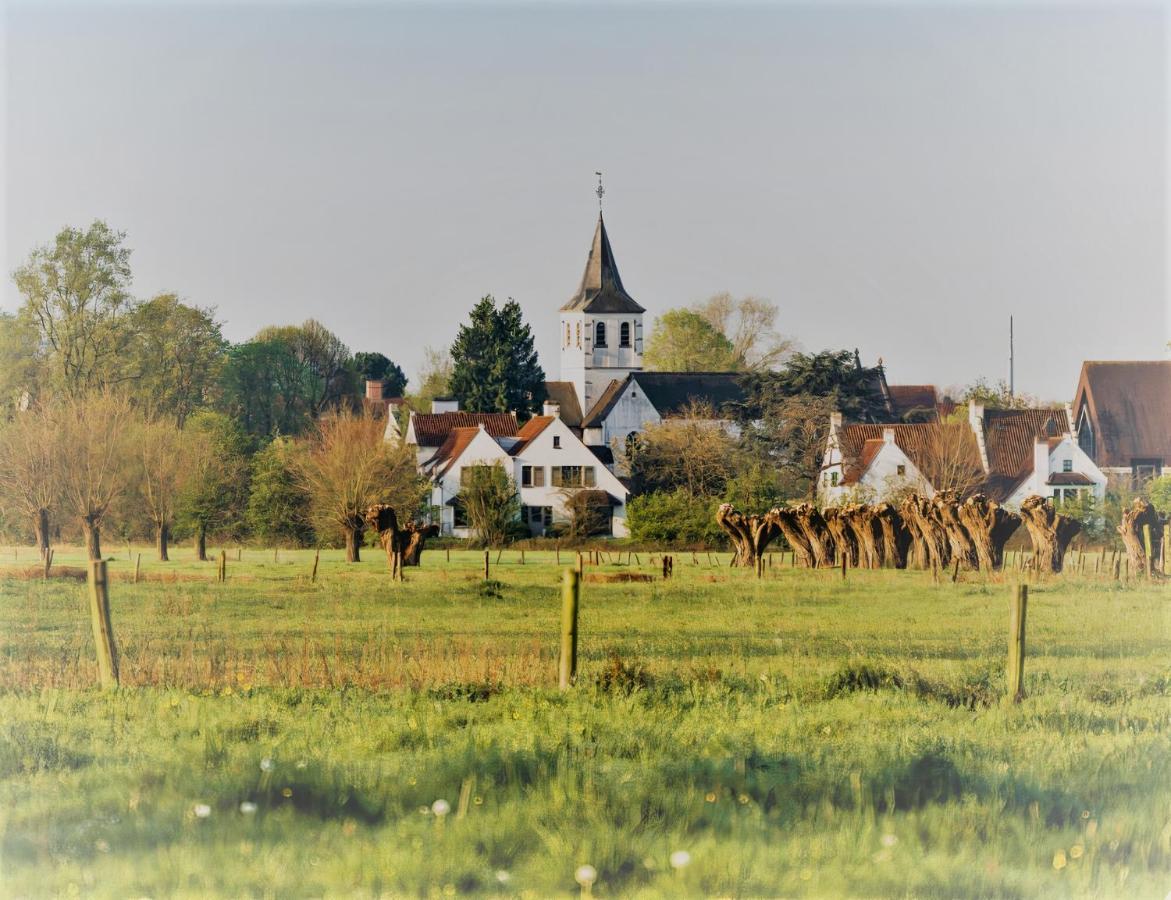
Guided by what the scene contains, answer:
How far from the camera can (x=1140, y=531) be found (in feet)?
91.7

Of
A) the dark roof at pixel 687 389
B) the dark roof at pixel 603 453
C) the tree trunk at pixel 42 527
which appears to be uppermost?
the dark roof at pixel 687 389

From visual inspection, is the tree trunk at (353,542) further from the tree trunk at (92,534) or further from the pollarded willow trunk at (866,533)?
the pollarded willow trunk at (866,533)

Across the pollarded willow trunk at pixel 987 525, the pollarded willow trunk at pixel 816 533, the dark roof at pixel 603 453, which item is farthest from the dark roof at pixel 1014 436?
the dark roof at pixel 603 453

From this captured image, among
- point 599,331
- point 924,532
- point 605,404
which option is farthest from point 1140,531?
point 599,331

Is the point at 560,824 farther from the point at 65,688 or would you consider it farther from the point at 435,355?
the point at 435,355

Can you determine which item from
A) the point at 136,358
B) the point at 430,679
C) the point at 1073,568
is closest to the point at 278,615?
the point at 430,679

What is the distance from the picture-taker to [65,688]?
1103 centimetres

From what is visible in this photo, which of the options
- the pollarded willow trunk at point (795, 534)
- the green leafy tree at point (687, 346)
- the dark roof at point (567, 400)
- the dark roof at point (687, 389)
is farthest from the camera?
the green leafy tree at point (687, 346)

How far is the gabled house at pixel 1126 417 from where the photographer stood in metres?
32.0

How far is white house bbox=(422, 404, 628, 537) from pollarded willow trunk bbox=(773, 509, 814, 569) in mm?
4211

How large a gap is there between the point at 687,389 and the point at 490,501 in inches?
613

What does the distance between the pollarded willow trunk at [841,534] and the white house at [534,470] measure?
5.11 meters

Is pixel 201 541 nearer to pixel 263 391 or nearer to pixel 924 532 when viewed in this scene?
pixel 263 391

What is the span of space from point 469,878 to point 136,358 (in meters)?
24.1
